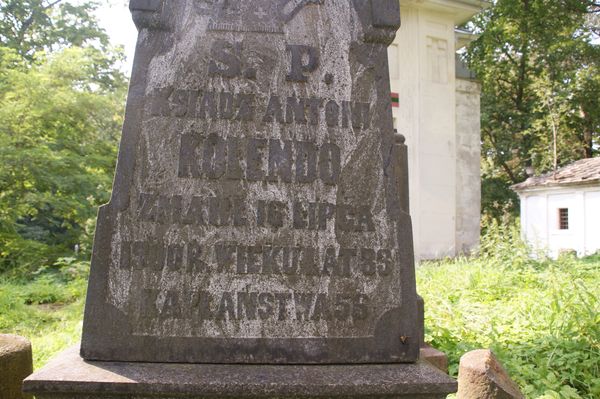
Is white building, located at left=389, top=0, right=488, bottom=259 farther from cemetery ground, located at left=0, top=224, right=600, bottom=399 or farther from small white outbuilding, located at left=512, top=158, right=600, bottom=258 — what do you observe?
small white outbuilding, located at left=512, top=158, right=600, bottom=258

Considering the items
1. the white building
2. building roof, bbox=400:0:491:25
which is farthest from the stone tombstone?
building roof, bbox=400:0:491:25

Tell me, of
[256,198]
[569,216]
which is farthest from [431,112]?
[256,198]

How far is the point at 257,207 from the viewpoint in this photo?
246 centimetres

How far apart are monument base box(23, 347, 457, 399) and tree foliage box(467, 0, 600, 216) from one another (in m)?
19.4

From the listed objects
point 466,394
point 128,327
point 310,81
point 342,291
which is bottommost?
point 466,394

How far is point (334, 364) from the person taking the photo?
2344 millimetres

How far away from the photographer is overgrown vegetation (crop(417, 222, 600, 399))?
12.0 feet

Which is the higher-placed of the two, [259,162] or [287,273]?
[259,162]

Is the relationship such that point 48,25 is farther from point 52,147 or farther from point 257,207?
point 257,207

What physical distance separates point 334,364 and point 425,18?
14.2 m

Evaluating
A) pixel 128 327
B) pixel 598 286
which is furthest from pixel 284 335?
pixel 598 286

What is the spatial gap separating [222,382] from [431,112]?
1389 cm

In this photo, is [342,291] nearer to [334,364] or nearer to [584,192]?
[334,364]

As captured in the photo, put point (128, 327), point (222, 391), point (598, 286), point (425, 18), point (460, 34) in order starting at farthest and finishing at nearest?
point (460, 34) < point (425, 18) < point (598, 286) < point (128, 327) < point (222, 391)
